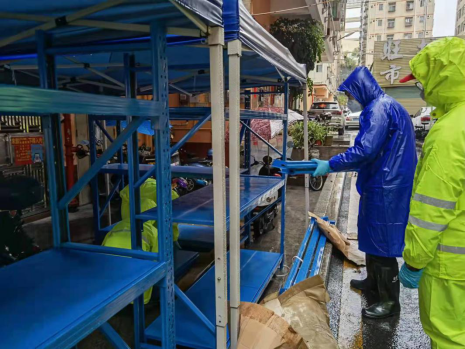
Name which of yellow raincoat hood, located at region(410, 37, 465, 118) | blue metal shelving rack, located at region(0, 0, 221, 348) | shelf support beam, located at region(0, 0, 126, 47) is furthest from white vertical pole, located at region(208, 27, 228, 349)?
yellow raincoat hood, located at region(410, 37, 465, 118)

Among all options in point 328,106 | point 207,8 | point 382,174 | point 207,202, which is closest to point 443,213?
point 382,174

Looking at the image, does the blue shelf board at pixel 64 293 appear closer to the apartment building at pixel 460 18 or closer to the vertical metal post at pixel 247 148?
the vertical metal post at pixel 247 148

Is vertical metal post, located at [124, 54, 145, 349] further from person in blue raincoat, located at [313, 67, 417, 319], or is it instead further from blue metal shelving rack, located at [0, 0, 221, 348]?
person in blue raincoat, located at [313, 67, 417, 319]

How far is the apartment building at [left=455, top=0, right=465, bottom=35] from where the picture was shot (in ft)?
165

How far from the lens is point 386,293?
348cm

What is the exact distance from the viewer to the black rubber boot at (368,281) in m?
3.59

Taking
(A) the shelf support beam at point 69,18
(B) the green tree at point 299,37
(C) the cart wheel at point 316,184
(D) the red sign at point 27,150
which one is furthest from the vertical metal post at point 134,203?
(B) the green tree at point 299,37

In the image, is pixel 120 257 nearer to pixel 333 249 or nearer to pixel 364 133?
pixel 364 133

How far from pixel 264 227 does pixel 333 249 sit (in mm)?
1169

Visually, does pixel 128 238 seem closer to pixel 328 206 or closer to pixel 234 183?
pixel 234 183

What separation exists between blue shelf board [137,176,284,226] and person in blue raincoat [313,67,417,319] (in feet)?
2.11

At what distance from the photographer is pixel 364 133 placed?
10.5ft

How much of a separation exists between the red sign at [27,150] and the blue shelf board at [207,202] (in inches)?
153

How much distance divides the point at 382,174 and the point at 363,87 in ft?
2.95
